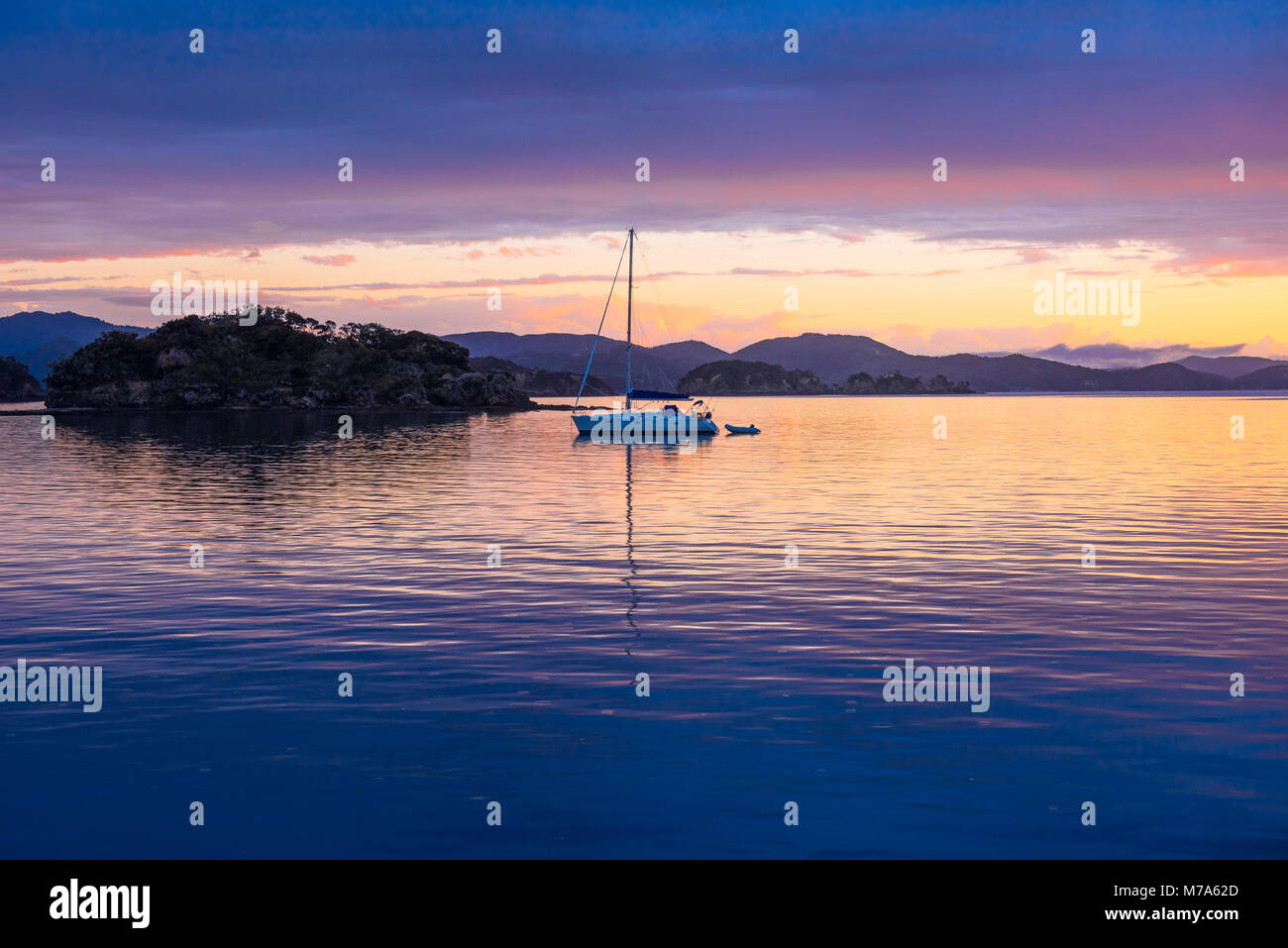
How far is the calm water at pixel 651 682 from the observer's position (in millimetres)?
12508

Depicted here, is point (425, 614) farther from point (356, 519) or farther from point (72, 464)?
point (72, 464)

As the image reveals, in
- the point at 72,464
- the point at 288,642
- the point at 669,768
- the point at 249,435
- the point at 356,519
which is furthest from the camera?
the point at 249,435

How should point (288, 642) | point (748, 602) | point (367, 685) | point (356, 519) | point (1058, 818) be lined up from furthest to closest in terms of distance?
point (356, 519) → point (748, 602) → point (288, 642) → point (367, 685) → point (1058, 818)

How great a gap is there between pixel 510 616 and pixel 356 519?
19.9 metres

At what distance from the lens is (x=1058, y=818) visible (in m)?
12.6

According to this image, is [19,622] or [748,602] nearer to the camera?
[19,622]

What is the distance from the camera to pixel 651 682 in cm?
1861

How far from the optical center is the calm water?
1251cm
